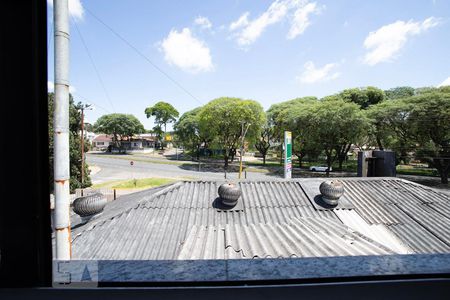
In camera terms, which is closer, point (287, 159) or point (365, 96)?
point (287, 159)

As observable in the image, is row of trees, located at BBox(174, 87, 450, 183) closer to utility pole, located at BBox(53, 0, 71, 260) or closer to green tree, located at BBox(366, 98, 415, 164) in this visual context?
green tree, located at BBox(366, 98, 415, 164)

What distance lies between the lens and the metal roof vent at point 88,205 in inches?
241

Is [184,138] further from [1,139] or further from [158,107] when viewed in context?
[1,139]

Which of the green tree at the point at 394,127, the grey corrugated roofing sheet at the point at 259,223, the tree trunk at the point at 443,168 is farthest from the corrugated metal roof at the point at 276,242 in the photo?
the tree trunk at the point at 443,168

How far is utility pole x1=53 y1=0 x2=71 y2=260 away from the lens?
3.14 meters

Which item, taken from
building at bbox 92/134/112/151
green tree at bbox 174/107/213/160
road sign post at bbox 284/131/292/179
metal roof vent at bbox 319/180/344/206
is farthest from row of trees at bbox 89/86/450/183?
building at bbox 92/134/112/151

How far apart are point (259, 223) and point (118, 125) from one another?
115ft

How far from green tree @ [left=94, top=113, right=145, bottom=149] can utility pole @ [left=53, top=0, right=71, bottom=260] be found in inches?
1382

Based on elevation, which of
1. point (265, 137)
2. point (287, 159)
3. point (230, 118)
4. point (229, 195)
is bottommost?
point (229, 195)

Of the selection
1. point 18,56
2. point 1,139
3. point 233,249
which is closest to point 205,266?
point 1,139

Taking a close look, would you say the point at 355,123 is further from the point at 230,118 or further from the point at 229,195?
the point at 229,195

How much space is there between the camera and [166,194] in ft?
24.7

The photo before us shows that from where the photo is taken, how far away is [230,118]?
2642 cm

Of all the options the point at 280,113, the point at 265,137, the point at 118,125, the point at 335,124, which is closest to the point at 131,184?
the point at 335,124
